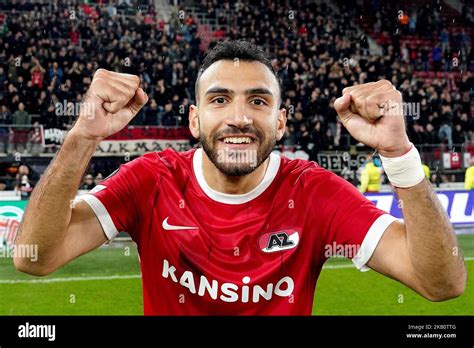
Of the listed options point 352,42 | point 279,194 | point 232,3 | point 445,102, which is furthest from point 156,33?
point 279,194

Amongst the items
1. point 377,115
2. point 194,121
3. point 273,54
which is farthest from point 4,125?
point 377,115

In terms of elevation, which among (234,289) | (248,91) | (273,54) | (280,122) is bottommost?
(234,289)

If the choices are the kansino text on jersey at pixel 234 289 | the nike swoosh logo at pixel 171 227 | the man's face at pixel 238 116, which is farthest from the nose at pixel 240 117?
the kansino text on jersey at pixel 234 289

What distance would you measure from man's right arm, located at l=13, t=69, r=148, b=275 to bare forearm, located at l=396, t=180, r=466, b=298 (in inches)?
40.0

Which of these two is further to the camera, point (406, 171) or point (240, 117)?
point (240, 117)

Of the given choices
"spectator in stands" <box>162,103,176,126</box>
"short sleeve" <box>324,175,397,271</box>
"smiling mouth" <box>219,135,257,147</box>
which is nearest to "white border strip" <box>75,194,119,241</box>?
"smiling mouth" <box>219,135,257,147</box>

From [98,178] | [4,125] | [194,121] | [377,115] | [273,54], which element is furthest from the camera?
[273,54]

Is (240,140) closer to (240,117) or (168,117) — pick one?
(240,117)

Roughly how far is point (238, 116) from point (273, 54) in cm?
1792

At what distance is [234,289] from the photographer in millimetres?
2525

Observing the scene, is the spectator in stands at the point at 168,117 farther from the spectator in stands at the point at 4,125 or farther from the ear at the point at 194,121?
the ear at the point at 194,121

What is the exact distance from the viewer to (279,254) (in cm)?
258

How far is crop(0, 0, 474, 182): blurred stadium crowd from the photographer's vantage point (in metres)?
15.5

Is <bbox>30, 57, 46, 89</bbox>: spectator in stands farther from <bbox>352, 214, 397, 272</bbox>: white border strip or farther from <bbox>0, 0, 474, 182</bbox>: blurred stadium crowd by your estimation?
<bbox>352, 214, 397, 272</bbox>: white border strip
